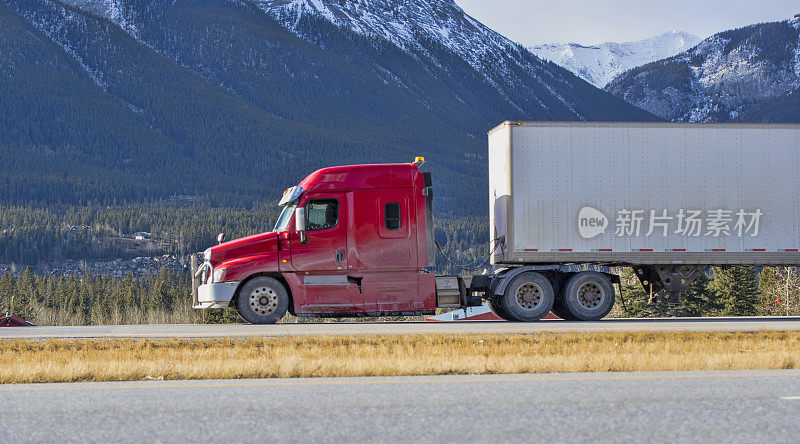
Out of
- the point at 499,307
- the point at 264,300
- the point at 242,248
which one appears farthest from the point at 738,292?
the point at 242,248

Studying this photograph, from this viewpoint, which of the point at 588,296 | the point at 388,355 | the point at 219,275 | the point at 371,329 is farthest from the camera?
the point at 588,296

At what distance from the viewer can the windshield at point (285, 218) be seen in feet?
68.2

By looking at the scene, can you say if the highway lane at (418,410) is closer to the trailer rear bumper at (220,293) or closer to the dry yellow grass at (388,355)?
the dry yellow grass at (388,355)

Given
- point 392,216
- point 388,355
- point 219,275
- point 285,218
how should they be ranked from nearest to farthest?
point 388,355, point 219,275, point 392,216, point 285,218

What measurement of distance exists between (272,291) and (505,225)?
511 cm

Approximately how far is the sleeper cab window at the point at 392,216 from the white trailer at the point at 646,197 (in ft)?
7.86

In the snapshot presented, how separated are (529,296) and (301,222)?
506cm

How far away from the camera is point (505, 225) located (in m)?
21.5

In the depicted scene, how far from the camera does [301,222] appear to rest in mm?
20391

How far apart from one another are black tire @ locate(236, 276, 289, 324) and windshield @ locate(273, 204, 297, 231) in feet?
4.05

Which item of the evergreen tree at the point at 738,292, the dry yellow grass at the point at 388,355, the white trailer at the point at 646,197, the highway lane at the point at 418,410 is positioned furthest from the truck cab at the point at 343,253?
the evergreen tree at the point at 738,292

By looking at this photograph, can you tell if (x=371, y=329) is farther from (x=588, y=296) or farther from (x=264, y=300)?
(x=588, y=296)

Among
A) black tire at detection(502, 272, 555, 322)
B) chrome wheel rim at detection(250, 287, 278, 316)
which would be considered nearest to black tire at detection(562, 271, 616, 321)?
black tire at detection(502, 272, 555, 322)

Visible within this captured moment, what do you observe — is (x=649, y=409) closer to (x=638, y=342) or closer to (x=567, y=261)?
(x=638, y=342)
